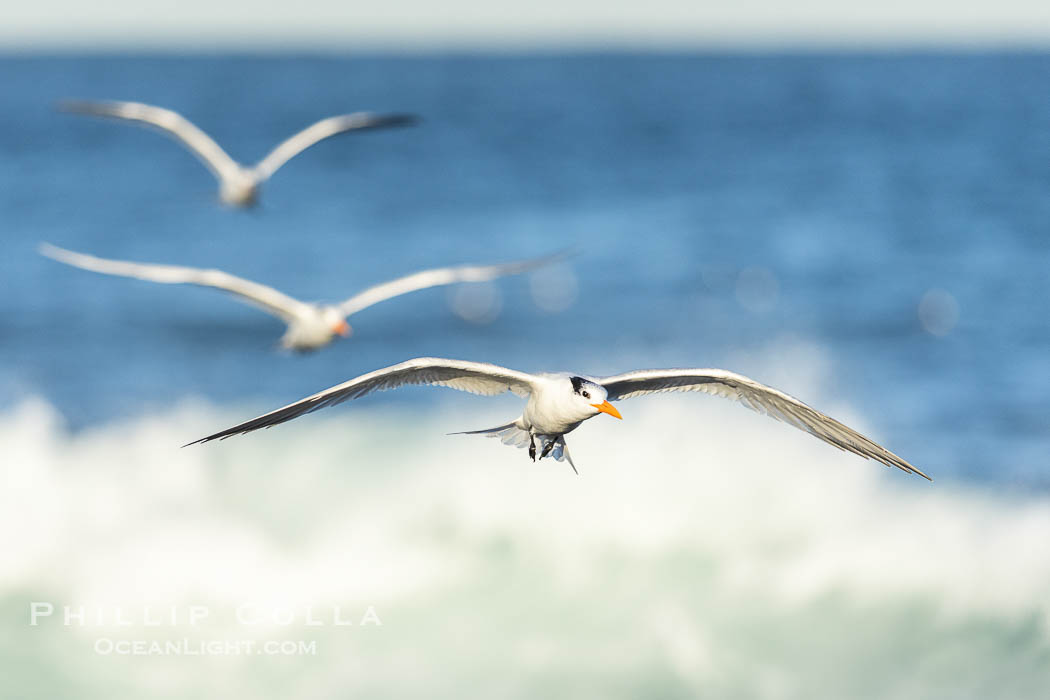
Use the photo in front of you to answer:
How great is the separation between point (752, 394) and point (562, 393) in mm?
1826

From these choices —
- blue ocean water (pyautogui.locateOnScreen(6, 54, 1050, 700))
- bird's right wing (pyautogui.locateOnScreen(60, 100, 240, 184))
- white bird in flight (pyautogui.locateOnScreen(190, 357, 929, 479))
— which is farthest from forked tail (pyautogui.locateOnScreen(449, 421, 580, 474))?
blue ocean water (pyautogui.locateOnScreen(6, 54, 1050, 700))

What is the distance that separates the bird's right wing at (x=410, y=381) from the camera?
11070mm

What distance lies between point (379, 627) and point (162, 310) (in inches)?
647

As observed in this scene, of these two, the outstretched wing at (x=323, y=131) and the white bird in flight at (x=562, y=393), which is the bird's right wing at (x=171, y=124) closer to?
the outstretched wing at (x=323, y=131)

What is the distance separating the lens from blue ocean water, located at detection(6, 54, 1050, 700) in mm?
22375

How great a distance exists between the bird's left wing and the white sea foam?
10.0 metres

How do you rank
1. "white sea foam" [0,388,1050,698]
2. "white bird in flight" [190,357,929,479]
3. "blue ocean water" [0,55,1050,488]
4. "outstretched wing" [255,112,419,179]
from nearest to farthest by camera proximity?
"white bird in flight" [190,357,929,479] → "outstretched wing" [255,112,419,179] → "white sea foam" [0,388,1050,698] → "blue ocean water" [0,55,1050,488]

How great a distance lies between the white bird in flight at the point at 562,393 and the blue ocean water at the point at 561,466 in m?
9.55

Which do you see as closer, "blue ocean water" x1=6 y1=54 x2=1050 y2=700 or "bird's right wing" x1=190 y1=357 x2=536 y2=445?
"bird's right wing" x1=190 y1=357 x2=536 y2=445

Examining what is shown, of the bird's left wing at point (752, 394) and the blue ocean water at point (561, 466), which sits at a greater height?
the blue ocean water at point (561, 466)

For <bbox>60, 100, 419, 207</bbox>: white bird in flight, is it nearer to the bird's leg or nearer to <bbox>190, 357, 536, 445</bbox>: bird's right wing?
<bbox>190, 357, 536, 445</bbox>: bird's right wing

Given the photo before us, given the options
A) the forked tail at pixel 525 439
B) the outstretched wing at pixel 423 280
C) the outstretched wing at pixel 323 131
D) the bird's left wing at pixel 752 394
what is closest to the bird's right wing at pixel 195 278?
the outstretched wing at pixel 423 280

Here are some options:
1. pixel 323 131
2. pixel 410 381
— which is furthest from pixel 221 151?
pixel 410 381

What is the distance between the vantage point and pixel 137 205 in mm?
54219
